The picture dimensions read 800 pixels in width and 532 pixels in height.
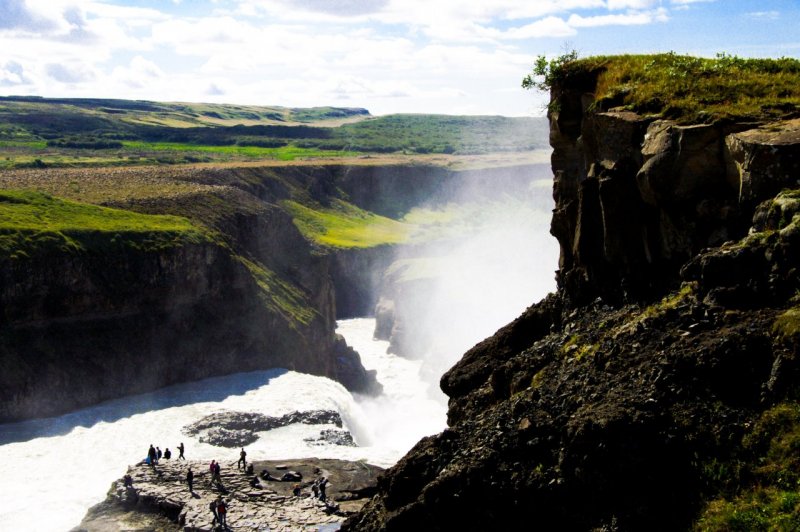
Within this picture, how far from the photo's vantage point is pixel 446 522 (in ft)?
69.4

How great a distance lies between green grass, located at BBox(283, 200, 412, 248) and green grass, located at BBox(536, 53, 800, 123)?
288 ft

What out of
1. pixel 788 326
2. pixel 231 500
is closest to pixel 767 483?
pixel 788 326

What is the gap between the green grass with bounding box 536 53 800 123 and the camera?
77.3ft

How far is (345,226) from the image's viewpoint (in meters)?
132

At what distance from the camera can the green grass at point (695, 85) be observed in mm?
23547

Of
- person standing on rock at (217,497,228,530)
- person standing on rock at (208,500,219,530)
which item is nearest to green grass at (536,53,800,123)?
person standing on rock at (217,497,228,530)

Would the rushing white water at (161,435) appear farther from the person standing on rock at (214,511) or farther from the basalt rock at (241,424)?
the person standing on rock at (214,511)

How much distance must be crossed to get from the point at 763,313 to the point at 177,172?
10049 cm

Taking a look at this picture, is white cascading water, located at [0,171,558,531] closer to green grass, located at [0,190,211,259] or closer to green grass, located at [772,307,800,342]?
green grass, located at [0,190,211,259]

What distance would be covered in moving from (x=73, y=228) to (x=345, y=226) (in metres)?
63.2

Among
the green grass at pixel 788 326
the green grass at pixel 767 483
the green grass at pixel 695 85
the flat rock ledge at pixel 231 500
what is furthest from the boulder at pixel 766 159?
the flat rock ledge at pixel 231 500

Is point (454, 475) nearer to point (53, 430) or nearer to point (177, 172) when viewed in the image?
point (53, 430)

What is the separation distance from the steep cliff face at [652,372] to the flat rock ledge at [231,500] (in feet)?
48.6

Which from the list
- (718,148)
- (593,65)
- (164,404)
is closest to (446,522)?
(718,148)
